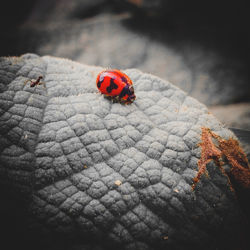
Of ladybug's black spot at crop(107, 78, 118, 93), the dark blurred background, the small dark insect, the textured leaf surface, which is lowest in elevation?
the textured leaf surface

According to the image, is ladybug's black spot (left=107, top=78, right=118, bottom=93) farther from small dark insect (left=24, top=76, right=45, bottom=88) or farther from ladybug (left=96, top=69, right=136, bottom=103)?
small dark insect (left=24, top=76, right=45, bottom=88)

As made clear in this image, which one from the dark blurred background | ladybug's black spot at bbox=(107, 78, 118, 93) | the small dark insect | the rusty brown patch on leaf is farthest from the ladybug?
the dark blurred background

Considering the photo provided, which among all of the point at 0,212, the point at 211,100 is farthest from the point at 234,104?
the point at 0,212

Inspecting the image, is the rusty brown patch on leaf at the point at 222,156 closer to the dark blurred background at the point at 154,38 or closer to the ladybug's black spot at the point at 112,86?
the ladybug's black spot at the point at 112,86

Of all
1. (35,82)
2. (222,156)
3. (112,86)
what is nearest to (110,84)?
(112,86)

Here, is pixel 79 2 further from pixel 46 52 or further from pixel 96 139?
pixel 96 139

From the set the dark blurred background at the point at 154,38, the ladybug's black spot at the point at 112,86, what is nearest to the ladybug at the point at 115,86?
the ladybug's black spot at the point at 112,86
